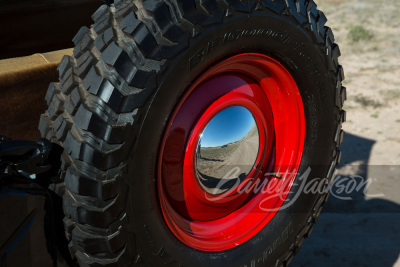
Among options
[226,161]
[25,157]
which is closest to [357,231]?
[226,161]

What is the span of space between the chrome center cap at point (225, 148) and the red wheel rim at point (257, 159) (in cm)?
3

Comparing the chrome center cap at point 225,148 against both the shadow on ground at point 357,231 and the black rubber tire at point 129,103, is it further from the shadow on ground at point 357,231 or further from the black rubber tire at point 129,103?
the shadow on ground at point 357,231

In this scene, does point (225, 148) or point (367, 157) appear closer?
point (225, 148)

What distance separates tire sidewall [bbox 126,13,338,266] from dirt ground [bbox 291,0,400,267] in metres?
0.67

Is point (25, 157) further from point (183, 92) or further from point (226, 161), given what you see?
point (226, 161)

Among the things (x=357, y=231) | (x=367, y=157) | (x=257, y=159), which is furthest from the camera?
(x=367, y=157)

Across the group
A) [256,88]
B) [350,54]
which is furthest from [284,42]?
[350,54]

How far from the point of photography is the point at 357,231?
3.06 m

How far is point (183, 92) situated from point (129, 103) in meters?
0.26

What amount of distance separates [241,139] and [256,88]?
0.90ft

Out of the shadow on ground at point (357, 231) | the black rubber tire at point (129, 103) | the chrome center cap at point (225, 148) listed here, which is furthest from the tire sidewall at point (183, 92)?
the shadow on ground at point (357, 231)

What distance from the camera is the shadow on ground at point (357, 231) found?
2.82 m

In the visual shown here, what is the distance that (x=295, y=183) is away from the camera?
235 cm

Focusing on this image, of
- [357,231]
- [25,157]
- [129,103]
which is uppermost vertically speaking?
[129,103]
